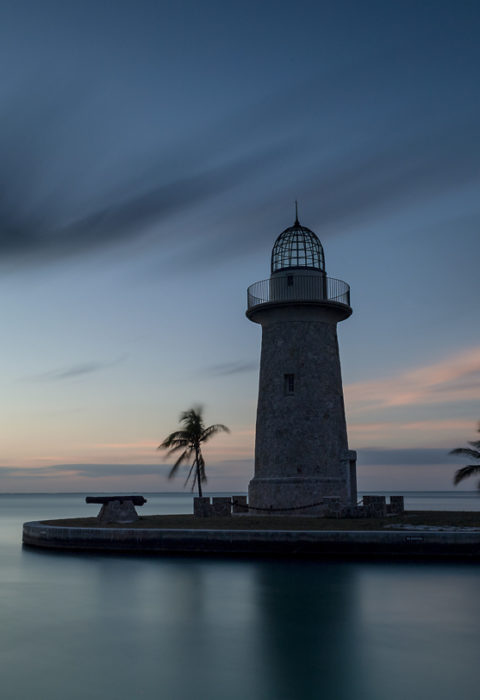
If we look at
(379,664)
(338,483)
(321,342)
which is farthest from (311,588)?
(321,342)

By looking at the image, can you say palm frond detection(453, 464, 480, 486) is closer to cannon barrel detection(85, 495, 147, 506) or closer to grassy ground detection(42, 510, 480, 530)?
grassy ground detection(42, 510, 480, 530)

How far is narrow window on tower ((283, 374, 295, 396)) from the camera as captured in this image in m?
30.2

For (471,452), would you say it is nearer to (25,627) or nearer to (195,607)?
(195,607)

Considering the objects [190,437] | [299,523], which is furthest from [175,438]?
[299,523]

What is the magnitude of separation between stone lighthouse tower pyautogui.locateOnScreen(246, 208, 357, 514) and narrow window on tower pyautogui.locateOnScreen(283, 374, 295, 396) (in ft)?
0.14

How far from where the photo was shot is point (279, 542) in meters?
22.1

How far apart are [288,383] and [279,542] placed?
9.43m

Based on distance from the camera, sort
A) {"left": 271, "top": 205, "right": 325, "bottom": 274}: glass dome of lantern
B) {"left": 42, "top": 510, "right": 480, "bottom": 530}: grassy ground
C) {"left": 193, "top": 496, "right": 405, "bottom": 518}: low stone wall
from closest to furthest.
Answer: {"left": 42, "top": 510, "right": 480, "bottom": 530}: grassy ground
{"left": 193, "top": 496, "right": 405, "bottom": 518}: low stone wall
{"left": 271, "top": 205, "right": 325, "bottom": 274}: glass dome of lantern

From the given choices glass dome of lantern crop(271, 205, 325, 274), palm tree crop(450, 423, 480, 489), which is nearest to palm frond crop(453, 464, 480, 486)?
palm tree crop(450, 423, 480, 489)

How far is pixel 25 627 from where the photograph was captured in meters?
15.4

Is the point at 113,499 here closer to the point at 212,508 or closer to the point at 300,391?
the point at 212,508

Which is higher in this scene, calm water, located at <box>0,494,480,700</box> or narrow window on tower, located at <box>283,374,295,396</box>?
narrow window on tower, located at <box>283,374,295,396</box>

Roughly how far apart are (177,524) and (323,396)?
8358mm

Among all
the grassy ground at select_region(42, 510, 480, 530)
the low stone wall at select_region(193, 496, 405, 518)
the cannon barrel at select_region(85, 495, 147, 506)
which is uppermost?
the cannon barrel at select_region(85, 495, 147, 506)
